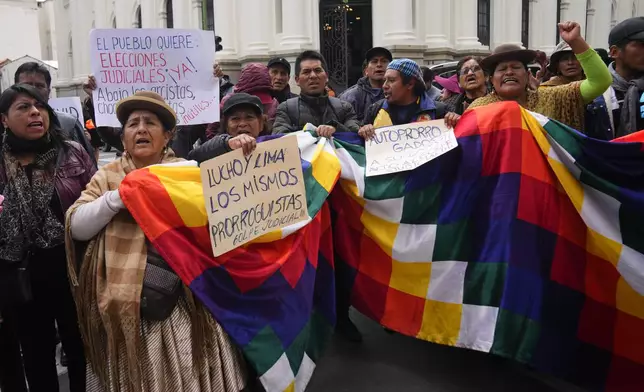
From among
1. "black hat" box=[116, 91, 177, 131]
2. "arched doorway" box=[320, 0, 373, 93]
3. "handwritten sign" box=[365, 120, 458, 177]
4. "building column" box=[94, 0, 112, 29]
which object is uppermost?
"building column" box=[94, 0, 112, 29]

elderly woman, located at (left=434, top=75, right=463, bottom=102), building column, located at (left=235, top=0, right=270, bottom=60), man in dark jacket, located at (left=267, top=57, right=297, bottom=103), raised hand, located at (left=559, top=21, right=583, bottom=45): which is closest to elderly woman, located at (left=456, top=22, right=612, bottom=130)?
raised hand, located at (left=559, top=21, right=583, bottom=45)

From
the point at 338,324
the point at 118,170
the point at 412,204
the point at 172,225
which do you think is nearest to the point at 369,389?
the point at 338,324

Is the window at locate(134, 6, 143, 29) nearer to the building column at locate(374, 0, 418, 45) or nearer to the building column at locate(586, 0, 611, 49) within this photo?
the building column at locate(374, 0, 418, 45)

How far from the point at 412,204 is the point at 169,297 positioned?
59.1 inches

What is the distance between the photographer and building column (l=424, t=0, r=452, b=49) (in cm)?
1528

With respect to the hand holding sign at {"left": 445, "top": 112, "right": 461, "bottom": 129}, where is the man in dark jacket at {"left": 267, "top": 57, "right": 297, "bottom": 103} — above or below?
above

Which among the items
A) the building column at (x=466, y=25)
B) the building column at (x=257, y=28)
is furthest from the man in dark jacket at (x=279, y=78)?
the building column at (x=466, y=25)

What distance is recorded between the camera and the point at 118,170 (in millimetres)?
2916

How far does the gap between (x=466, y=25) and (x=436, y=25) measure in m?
1.07

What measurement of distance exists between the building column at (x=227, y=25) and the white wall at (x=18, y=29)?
102 ft

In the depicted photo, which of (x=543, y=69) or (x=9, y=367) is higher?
(x=543, y=69)

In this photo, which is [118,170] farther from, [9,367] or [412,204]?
[412,204]

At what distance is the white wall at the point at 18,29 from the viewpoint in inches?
1642

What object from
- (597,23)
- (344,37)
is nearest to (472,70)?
(344,37)
